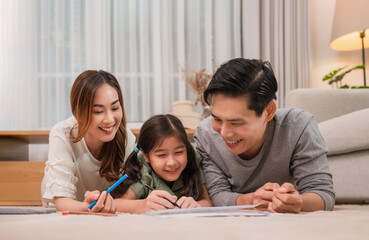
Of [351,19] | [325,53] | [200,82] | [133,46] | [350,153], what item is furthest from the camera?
[325,53]

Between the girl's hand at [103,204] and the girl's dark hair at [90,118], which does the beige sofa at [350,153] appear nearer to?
the girl's dark hair at [90,118]

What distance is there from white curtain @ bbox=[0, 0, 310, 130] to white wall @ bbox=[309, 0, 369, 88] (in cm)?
17

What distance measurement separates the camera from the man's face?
106 cm

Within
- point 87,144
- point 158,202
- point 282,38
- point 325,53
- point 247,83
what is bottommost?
point 158,202

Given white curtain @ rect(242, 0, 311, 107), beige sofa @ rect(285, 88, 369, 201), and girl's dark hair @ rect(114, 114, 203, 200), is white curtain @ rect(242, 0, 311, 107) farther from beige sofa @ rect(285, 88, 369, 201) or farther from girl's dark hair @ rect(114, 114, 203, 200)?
girl's dark hair @ rect(114, 114, 203, 200)

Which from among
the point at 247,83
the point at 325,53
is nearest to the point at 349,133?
the point at 247,83

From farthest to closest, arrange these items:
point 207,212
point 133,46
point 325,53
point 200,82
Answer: point 325,53 < point 133,46 < point 200,82 < point 207,212

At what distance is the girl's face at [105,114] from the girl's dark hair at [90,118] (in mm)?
20

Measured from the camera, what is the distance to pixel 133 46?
2961 millimetres

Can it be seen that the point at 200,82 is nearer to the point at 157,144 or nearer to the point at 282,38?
the point at 282,38

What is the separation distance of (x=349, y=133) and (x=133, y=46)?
1.95m

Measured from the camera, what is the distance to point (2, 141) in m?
2.41

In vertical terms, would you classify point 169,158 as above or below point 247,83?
below

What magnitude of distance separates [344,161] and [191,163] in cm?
75
